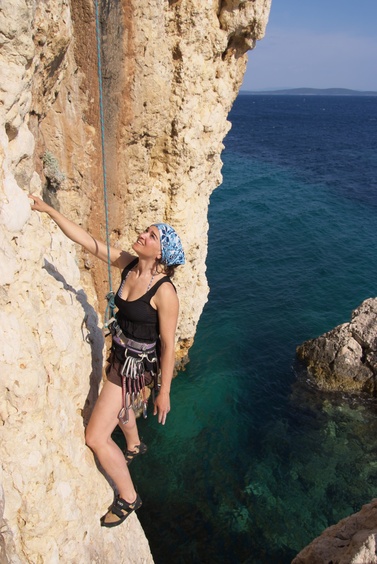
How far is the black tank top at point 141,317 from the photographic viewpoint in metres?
A: 4.61

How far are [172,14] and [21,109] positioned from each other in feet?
17.8

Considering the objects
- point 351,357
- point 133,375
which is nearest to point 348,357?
point 351,357

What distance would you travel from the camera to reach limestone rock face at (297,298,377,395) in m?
14.1

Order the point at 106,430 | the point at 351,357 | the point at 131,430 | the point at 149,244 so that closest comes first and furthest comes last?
the point at 149,244 → the point at 106,430 → the point at 131,430 → the point at 351,357

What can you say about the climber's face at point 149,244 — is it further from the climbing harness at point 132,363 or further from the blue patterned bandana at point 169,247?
the climbing harness at point 132,363

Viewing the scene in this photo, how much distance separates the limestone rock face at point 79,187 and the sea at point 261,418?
1.90 metres

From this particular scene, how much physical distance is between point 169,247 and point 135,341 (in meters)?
1.04

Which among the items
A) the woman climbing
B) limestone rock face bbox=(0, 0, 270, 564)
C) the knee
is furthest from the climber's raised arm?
the knee

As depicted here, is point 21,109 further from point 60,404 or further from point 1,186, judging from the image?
point 60,404

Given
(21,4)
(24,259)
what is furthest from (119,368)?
(21,4)

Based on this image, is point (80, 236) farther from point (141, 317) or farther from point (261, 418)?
point (261, 418)

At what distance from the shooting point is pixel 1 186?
3.66 metres

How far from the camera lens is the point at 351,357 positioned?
46.6 feet

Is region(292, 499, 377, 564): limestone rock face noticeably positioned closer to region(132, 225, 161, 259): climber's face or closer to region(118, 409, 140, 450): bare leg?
region(118, 409, 140, 450): bare leg
